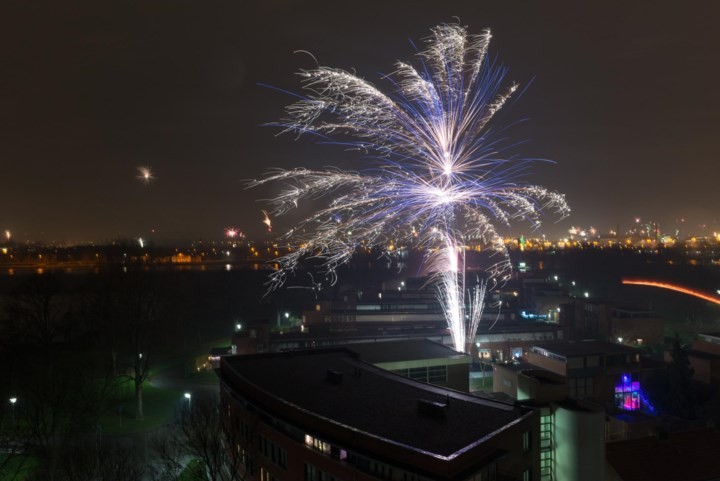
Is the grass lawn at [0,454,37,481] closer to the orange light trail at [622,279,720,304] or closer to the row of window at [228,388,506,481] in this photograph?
the row of window at [228,388,506,481]

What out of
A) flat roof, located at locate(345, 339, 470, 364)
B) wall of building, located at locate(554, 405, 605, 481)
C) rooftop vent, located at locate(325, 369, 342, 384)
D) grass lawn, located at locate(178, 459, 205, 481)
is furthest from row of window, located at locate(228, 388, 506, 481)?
flat roof, located at locate(345, 339, 470, 364)

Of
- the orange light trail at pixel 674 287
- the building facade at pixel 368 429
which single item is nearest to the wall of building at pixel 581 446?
the building facade at pixel 368 429

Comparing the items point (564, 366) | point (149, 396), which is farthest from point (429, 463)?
point (149, 396)

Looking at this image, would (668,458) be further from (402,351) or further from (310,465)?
(402,351)

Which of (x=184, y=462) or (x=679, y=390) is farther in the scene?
(x=679, y=390)

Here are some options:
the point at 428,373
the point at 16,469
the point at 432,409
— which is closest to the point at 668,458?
the point at 432,409

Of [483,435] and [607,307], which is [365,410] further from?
[607,307]
